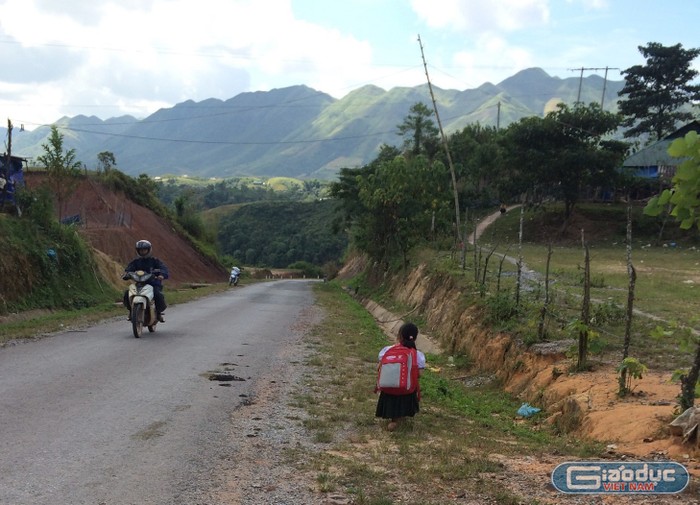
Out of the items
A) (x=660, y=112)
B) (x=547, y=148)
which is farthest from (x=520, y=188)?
(x=660, y=112)

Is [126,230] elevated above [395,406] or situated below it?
below

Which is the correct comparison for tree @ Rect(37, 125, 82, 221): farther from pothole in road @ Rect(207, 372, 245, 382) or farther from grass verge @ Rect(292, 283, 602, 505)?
pothole in road @ Rect(207, 372, 245, 382)

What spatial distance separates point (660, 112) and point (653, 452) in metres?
54.8

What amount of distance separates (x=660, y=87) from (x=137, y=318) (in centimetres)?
5300

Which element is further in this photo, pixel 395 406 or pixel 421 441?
pixel 395 406

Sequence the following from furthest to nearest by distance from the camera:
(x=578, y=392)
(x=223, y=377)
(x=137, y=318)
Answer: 1. (x=137, y=318)
2. (x=223, y=377)
3. (x=578, y=392)

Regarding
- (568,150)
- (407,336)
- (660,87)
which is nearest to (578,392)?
(407,336)

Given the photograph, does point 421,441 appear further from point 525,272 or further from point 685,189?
point 525,272

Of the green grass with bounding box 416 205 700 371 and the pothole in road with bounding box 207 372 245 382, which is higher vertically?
the green grass with bounding box 416 205 700 371

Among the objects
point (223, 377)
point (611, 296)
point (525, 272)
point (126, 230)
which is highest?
point (611, 296)

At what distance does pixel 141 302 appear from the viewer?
39.6ft

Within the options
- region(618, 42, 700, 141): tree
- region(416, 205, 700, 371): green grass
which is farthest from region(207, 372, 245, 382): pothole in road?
region(618, 42, 700, 141): tree

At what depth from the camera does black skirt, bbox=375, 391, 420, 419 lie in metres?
6.80

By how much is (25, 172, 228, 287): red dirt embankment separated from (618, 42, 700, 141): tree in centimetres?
3761
